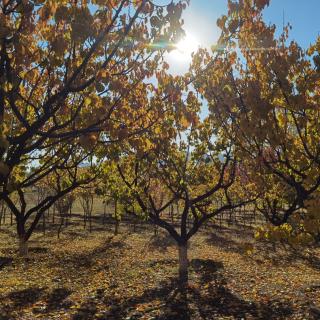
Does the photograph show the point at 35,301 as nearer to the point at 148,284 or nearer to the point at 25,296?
the point at 25,296

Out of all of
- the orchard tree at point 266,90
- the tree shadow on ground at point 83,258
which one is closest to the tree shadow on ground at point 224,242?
the tree shadow on ground at point 83,258

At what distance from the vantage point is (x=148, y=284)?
16.4 m

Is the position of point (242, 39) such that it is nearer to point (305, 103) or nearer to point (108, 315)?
point (305, 103)

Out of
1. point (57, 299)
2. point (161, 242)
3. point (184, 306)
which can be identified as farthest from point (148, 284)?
point (161, 242)

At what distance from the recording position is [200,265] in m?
20.4

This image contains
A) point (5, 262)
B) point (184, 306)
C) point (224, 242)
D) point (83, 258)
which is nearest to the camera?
point (184, 306)

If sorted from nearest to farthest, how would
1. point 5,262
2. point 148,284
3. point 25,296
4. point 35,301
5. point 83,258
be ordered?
point 35,301 < point 25,296 < point 148,284 < point 5,262 < point 83,258

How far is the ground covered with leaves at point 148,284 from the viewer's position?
40.7 feet

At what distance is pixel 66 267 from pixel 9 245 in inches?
344

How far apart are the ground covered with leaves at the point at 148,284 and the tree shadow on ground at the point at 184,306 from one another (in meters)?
0.03

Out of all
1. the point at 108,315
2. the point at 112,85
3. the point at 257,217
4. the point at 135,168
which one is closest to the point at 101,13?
the point at 112,85

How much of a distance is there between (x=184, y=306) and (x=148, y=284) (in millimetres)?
3461

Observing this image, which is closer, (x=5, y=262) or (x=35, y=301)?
(x=35, y=301)

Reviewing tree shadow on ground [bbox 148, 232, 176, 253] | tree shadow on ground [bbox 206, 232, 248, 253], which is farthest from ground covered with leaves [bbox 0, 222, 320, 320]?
tree shadow on ground [bbox 206, 232, 248, 253]
